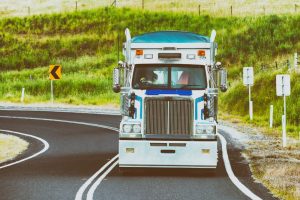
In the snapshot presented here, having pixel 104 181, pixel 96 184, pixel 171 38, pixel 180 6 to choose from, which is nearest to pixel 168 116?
pixel 171 38

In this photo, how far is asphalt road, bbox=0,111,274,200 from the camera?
1408cm

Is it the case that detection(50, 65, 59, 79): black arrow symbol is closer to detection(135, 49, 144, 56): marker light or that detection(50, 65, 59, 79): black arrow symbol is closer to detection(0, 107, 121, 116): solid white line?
detection(0, 107, 121, 116): solid white line

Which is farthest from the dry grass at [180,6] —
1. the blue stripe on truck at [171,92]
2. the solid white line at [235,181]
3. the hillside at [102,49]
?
the blue stripe on truck at [171,92]

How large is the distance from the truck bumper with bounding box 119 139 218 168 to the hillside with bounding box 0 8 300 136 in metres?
19.0

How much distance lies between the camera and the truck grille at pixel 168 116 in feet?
55.8

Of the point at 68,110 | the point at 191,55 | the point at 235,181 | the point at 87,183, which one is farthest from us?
the point at 68,110

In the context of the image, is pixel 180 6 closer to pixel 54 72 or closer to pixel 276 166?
pixel 54 72

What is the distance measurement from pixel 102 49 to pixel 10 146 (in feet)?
149

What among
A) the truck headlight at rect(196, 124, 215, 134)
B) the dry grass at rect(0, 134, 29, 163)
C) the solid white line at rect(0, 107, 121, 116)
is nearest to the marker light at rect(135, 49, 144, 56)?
the truck headlight at rect(196, 124, 215, 134)

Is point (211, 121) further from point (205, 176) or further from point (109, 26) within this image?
point (109, 26)

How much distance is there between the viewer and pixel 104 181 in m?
16.0

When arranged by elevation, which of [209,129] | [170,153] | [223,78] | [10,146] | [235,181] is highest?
[223,78]

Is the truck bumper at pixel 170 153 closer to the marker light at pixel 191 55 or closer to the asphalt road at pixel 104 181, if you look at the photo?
the asphalt road at pixel 104 181

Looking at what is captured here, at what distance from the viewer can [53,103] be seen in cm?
5081
